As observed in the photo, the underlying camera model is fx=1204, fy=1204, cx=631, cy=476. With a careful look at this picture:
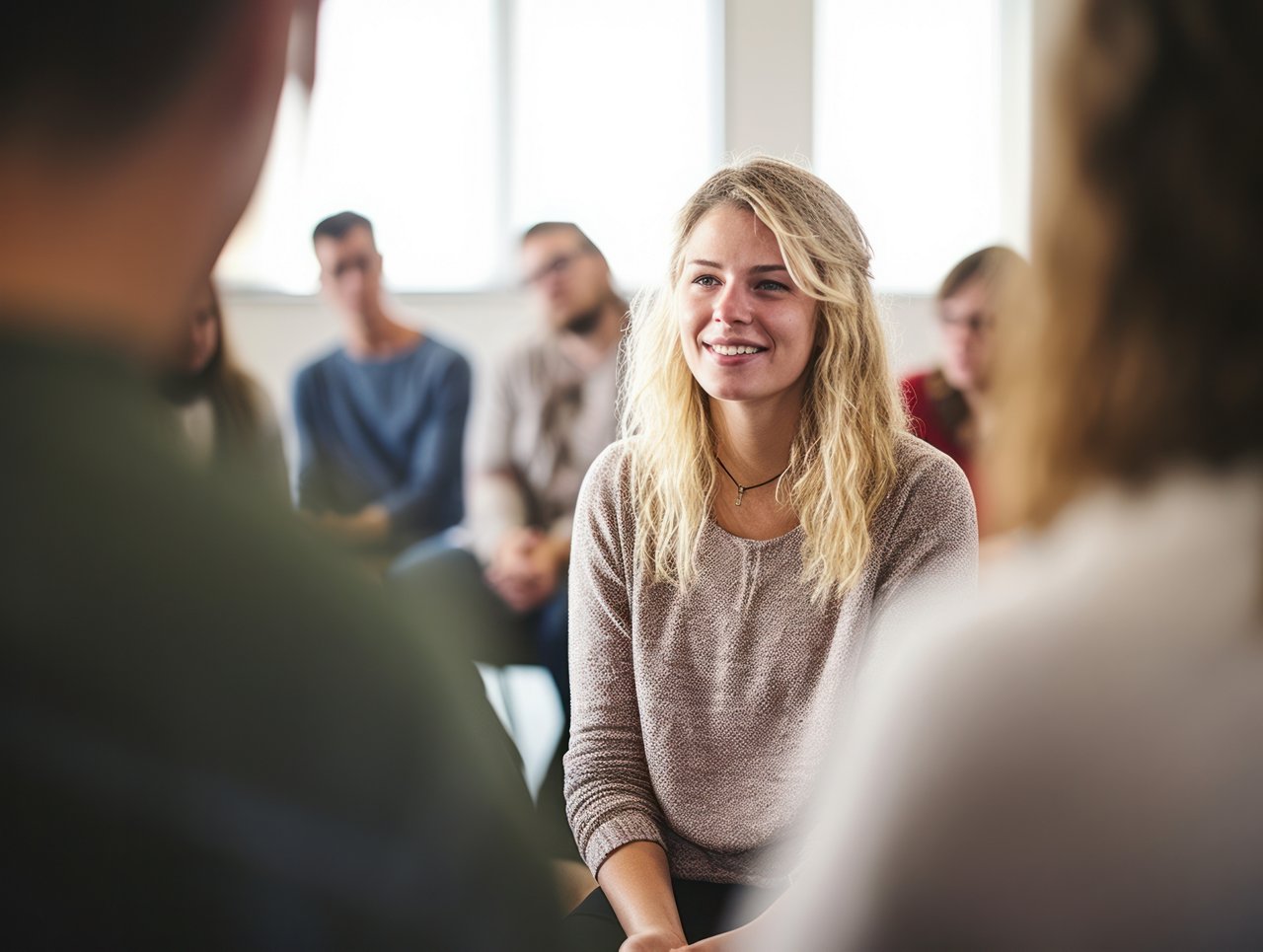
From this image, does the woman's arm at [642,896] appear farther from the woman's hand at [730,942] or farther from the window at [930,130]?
the window at [930,130]

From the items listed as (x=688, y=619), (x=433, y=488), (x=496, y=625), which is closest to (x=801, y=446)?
(x=688, y=619)

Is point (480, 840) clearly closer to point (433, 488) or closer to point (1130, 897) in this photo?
point (1130, 897)

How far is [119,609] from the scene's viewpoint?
32cm

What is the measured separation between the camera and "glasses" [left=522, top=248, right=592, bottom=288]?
3061 millimetres

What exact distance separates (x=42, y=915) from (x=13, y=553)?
96 mm

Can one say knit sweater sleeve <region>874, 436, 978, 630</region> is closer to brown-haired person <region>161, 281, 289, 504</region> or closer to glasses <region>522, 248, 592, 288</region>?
brown-haired person <region>161, 281, 289, 504</region>

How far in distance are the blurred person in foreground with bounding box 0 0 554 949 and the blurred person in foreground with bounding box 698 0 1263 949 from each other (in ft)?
0.68

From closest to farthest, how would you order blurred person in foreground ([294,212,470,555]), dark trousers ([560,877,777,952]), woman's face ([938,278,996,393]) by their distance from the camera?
dark trousers ([560,877,777,952]) → woman's face ([938,278,996,393]) → blurred person in foreground ([294,212,470,555])

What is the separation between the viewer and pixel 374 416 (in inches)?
135

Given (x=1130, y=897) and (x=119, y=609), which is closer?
(x=119, y=609)

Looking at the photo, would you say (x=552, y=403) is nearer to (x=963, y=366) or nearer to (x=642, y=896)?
(x=963, y=366)

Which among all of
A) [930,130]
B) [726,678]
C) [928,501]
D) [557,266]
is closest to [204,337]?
[557,266]

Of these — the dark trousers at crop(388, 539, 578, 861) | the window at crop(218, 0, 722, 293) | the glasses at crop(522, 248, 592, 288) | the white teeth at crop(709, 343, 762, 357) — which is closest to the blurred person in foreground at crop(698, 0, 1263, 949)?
the white teeth at crop(709, 343, 762, 357)

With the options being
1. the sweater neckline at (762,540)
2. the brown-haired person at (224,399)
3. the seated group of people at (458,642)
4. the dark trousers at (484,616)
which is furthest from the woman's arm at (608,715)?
the dark trousers at (484,616)
